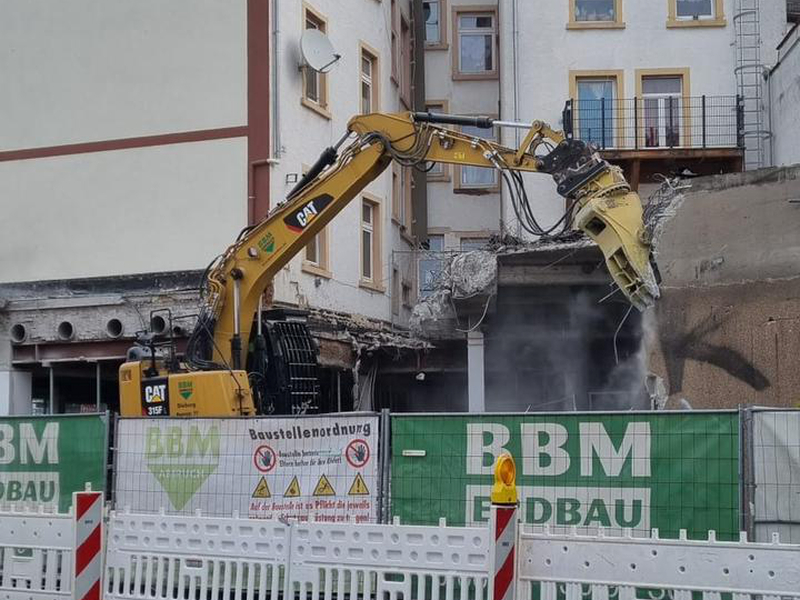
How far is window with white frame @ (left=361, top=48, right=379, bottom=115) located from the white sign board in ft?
53.1

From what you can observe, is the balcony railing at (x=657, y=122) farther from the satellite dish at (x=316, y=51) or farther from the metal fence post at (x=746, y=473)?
the metal fence post at (x=746, y=473)

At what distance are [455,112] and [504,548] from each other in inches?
1077

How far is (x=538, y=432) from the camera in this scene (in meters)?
10.4

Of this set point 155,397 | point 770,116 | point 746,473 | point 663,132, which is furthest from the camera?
point 663,132

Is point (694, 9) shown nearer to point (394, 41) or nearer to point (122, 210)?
point (394, 41)

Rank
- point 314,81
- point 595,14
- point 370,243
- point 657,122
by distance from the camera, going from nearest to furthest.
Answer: point 314,81 → point 370,243 → point 657,122 → point 595,14

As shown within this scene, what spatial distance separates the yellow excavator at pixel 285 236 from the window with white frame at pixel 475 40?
56.4ft

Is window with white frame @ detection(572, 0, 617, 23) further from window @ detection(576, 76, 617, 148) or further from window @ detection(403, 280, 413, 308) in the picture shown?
window @ detection(403, 280, 413, 308)

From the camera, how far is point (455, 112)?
3347 centimetres

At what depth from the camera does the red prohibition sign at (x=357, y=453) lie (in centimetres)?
1124

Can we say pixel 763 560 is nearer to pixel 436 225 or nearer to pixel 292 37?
pixel 292 37

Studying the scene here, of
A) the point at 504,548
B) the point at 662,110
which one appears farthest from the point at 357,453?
the point at 662,110

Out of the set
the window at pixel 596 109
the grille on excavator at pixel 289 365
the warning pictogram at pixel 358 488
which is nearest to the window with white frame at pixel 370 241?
the window at pixel 596 109

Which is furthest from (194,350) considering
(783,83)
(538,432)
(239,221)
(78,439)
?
(783,83)
